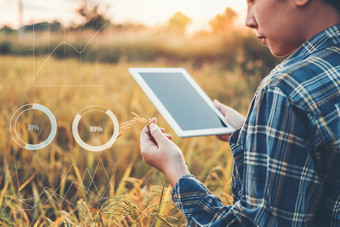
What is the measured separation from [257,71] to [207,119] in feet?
5.43

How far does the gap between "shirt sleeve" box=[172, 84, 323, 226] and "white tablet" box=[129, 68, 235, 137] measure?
9.9 inches

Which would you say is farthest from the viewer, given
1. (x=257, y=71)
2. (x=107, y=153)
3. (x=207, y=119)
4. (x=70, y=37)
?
(x=257, y=71)

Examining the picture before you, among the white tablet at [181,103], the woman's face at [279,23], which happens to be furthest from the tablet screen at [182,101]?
the woman's face at [279,23]

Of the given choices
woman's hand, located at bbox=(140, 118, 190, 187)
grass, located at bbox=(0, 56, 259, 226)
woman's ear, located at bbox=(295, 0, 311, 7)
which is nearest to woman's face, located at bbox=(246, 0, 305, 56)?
woman's ear, located at bbox=(295, 0, 311, 7)

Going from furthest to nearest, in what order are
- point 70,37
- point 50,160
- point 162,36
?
point 162,36 < point 50,160 < point 70,37

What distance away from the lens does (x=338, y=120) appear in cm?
52

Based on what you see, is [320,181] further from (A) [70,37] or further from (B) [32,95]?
(B) [32,95]

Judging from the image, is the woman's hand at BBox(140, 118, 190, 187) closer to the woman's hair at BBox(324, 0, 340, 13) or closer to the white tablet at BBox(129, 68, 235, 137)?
the white tablet at BBox(129, 68, 235, 137)

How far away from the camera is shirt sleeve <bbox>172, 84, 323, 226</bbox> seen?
0.52m

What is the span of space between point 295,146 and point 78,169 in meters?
0.93

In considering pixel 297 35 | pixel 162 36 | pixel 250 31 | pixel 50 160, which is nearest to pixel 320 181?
pixel 297 35

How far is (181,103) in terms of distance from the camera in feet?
2.92

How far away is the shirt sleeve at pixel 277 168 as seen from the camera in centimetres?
52
